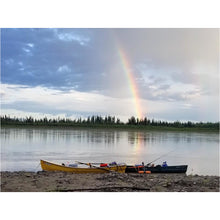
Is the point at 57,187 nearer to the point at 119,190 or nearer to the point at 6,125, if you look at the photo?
the point at 119,190

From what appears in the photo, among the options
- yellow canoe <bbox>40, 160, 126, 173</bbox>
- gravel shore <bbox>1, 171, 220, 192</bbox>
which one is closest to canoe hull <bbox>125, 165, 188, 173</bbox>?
yellow canoe <bbox>40, 160, 126, 173</bbox>

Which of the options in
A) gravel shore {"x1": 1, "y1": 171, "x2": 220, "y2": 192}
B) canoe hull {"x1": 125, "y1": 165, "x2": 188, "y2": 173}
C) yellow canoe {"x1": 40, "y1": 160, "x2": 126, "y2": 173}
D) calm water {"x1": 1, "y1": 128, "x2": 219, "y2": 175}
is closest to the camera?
gravel shore {"x1": 1, "y1": 171, "x2": 220, "y2": 192}

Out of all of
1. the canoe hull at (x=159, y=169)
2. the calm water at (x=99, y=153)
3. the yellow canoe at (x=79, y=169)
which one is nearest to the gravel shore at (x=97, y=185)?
the yellow canoe at (x=79, y=169)

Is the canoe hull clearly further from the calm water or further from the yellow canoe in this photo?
the calm water

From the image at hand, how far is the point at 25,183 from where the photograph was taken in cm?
643

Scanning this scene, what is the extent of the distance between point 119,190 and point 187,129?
43.8m

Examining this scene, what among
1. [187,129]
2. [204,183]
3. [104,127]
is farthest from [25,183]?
[187,129]

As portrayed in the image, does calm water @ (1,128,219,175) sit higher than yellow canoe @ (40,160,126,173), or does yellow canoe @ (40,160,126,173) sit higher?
yellow canoe @ (40,160,126,173)

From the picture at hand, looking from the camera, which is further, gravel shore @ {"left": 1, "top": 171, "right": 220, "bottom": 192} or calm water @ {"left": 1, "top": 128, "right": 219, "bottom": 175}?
calm water @ {"left": 1, "top": 128, "right": 219, "bottom": 175}

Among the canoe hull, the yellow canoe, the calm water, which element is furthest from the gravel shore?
the calm water

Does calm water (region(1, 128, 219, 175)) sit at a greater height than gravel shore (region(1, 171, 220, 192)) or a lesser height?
lesser

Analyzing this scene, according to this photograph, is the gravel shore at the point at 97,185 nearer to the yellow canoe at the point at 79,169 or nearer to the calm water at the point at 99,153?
the yellow canoe at the point at 79,169

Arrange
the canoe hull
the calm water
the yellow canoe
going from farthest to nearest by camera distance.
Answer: the calm water, the canoe hull, the yellow canoe

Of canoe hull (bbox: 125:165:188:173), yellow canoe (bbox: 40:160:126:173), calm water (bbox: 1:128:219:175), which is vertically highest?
yellow canoe (bbox: 40:160:126:173)
